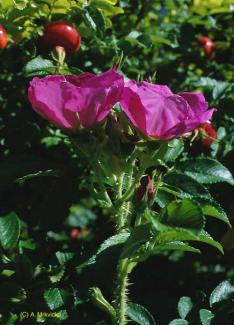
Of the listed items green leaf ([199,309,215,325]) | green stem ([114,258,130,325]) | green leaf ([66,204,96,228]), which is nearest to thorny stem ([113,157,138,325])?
green stem ([114,258,130,325])

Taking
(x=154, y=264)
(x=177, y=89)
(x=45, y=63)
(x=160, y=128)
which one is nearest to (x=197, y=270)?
(x=154, y=264)

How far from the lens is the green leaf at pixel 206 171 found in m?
1.28

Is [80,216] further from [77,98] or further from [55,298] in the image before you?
[77,98]

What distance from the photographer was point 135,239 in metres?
0.93

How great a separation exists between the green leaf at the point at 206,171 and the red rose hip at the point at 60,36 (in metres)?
0.48

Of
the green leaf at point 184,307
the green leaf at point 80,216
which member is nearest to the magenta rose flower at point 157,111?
the green leaf at point 184,307

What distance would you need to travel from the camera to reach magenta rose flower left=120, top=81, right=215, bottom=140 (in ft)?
3.14

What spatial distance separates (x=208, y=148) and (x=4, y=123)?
70cm

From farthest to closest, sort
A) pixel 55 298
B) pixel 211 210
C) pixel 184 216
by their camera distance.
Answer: pixel 55 298
pixel 211 210
pixel 184 216

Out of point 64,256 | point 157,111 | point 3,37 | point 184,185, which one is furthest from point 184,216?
point 3,37

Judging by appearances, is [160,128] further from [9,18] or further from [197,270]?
[197,270]

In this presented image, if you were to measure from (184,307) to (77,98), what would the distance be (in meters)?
0.63

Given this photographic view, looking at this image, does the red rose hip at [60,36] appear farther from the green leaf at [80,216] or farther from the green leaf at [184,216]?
the green leaf at [80,216]

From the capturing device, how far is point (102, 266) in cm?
103
